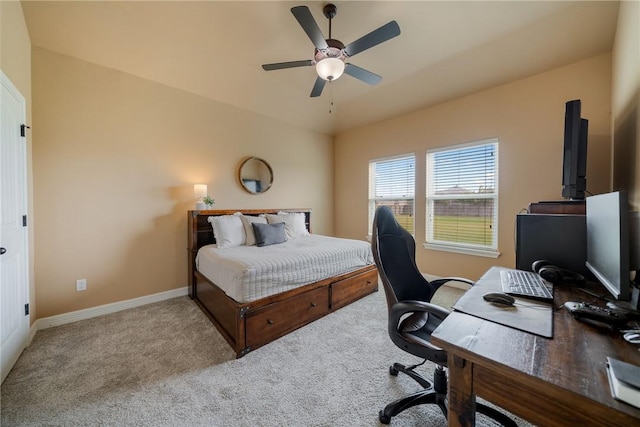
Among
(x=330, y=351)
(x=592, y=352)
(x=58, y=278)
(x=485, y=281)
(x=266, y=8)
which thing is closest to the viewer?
(x=592, y=352)

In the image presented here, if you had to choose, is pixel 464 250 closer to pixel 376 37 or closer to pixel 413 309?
pixel 413 309

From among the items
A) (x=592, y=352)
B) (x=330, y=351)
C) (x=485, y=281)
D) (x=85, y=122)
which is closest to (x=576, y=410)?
(x=592, y=352)

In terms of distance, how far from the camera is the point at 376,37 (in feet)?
6.35

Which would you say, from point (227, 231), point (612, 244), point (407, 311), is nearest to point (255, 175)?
point (227, 231)

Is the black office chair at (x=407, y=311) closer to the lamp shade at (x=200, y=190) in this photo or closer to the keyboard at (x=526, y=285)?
the keyboard at (x=526, y=285)

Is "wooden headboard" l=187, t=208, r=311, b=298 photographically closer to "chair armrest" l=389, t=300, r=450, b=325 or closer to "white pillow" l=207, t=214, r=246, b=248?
"white pillow" l=207, t=214, r=246, b=248

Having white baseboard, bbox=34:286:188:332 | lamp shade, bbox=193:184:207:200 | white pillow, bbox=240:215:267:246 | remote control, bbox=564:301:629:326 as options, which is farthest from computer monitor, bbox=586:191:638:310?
white baseboard, bbox=34:286:188:332

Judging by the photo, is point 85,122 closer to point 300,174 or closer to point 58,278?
point 58,278

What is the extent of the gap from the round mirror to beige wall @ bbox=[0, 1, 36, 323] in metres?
2.16

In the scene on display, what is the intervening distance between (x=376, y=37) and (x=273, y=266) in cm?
211

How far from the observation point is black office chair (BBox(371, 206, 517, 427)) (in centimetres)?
124

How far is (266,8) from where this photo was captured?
227cm

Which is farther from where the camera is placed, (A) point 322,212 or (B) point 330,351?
(A) point 322,212

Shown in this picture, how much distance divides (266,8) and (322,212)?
3.44 m
